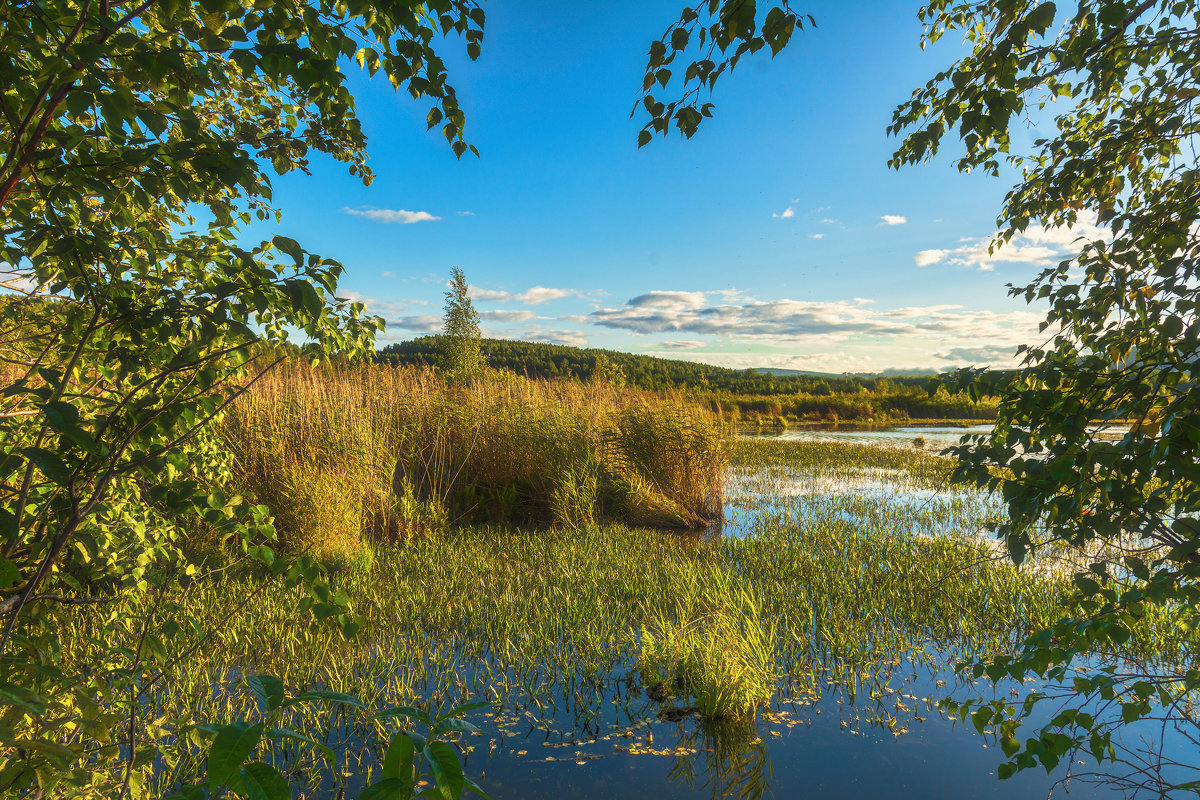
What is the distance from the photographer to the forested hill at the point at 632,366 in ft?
42.8

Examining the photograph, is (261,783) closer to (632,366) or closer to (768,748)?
(768,748)

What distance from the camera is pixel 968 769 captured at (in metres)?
3.07

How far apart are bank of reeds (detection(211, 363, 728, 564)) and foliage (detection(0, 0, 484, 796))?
4748 mm

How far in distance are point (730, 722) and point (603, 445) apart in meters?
5.97

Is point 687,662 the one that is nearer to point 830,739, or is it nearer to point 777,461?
point 830,739

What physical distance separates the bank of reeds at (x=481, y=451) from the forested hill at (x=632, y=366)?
2515mm

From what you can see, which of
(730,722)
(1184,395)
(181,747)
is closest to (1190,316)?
(1184,395)

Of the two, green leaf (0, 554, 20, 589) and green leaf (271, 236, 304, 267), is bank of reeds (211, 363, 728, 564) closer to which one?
green leaf (271, 236, 304, 267)

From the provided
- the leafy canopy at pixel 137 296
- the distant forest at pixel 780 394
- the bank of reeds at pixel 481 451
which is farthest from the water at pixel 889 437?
the leafy canopy at pixel 137 296

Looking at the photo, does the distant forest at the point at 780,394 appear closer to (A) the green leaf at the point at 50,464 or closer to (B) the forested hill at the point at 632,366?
(B) the forested hill at the point at 632,366

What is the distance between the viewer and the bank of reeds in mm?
7254

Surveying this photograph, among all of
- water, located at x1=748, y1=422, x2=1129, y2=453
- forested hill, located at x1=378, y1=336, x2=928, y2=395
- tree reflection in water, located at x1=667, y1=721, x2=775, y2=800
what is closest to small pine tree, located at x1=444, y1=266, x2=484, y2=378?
forested hill, located at x1=378, y1=336, x2=928, y2=395

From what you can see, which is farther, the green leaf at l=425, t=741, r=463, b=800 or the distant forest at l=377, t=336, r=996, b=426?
the distant forest at l=377, t=336, r=996, b=426

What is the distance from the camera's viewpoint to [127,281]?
1943mm
